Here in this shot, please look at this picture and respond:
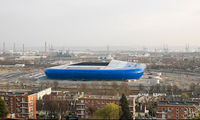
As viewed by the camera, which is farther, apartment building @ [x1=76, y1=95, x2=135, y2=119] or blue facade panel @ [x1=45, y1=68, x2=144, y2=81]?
blue facade panel @ [x1=45, y1=68, x2=144, y2=81]

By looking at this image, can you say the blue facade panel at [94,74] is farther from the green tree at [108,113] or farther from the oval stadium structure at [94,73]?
the green tree at [108,113]

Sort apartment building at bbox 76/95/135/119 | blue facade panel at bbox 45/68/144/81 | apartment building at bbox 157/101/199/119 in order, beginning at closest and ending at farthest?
apartment building at bbox 157/101/199/119, apartment building at bbox 76/95/135/119, blue facade panel at bbox 45/68/144/81

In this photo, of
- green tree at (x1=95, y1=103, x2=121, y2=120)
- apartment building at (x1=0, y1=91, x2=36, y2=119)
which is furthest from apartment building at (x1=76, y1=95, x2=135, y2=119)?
green tree at (x1=95, y1=103, x2=121, y2=120)

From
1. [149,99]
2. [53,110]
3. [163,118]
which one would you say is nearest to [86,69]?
[149,99]

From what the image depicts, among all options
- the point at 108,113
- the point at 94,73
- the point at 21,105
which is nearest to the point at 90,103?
the point at 108,113

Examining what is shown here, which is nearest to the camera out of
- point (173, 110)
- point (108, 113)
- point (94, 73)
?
point (108, 113)

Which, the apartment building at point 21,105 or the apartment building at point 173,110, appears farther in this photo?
the apartment building at point 21,105

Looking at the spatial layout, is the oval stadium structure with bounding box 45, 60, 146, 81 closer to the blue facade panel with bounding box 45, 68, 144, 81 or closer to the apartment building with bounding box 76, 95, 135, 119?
the blue facade panel with bounding box 45, 68, 144, 81

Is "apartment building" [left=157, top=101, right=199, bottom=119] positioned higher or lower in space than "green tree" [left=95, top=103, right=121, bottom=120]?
lower

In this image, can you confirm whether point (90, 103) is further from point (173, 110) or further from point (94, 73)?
point (94, 73)

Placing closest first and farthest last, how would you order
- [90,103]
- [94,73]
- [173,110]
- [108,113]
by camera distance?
[108,113] < [173,110] < [90,103] < [94,73]

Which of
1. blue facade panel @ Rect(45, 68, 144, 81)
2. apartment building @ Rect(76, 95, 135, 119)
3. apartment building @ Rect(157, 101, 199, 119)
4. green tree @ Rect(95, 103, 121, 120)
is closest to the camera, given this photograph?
green tree @ Rect(95, 103, 121, 120)

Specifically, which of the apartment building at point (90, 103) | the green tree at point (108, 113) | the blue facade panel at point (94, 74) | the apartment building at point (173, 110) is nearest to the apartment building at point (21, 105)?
the apartment building at point (90, 103)
